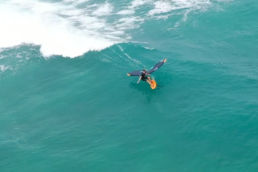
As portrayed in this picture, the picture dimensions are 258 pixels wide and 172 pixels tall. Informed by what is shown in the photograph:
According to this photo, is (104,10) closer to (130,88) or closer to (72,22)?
(72,22)

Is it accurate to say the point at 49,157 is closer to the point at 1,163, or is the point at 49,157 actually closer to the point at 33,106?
the point at 1,163

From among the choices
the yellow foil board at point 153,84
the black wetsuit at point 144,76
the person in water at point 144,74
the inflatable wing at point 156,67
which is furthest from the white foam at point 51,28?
the yellow foil board at point 153,84

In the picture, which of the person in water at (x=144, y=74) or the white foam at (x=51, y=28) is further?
the white foam at (x=51, y=28)

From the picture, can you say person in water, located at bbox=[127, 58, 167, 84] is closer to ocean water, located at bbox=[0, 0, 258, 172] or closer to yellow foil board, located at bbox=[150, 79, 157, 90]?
yellow foil board, located at bbox=[150, 79, 157, 90]

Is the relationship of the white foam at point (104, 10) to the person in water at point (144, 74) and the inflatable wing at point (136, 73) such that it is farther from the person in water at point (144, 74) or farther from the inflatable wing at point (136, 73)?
the person in water at point (144, 74)

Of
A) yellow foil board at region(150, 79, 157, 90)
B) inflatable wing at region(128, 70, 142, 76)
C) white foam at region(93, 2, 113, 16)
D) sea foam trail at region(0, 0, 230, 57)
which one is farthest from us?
white foam at region(93, 2, 113, 16)

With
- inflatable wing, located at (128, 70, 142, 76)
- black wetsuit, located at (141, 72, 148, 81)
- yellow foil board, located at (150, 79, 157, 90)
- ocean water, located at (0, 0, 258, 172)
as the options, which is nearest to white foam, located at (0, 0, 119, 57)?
ocean water, located at (0, 0, 258, 172)
